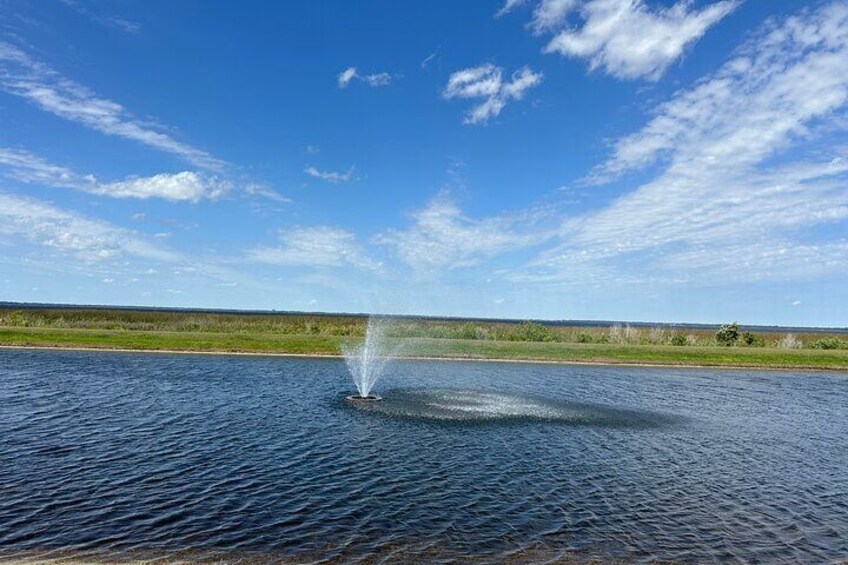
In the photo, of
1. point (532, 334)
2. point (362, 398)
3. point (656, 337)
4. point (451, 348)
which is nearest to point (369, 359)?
point (362, 398)

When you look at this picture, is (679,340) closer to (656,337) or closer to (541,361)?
(656,337)

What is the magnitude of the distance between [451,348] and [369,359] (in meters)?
18.9

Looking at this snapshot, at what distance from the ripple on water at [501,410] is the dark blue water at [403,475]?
0.24m

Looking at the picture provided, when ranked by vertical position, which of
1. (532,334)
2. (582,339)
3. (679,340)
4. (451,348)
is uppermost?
(532,334)

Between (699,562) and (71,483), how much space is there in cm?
1867

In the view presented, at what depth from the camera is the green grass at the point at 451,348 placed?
57.1 metres

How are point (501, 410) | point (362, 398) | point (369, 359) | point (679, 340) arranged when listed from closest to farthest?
point (501, 410) < point (362, 398) < point (369, 359) < point (679, 340)

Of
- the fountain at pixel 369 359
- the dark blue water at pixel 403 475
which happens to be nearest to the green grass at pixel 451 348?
the fountain at pixel 369 359

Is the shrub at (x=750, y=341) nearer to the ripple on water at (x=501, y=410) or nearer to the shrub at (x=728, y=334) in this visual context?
the shrub at (x=728, y=334)

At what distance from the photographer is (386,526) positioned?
15.0m

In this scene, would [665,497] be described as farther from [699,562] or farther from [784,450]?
[784,450]

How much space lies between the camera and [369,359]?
51.4m

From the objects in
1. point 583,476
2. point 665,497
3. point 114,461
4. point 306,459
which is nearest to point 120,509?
point 114,461

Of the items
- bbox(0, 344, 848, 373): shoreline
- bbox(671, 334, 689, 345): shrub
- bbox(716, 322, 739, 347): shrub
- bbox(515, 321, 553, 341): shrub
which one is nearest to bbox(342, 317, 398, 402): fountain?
bbox(0, 344, 848, 373): shoreline
